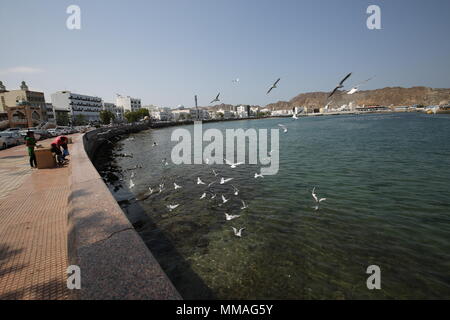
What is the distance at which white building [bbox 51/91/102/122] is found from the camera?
A: 9550 centimetres

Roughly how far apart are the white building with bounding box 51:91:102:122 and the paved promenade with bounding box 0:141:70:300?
316 feet

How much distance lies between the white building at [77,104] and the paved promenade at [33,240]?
316ft

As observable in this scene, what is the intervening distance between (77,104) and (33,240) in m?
121

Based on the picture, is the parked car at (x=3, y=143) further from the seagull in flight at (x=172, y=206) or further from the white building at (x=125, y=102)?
the white building at (x=125, y=102)

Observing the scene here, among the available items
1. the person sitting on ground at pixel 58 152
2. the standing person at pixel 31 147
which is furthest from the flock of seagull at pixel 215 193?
the standing person at pixel 31 147

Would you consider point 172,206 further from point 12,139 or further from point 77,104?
point 77,104

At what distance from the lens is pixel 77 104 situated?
10150cm

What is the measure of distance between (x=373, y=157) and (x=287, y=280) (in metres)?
17.3

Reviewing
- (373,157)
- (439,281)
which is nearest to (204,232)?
(439,281)

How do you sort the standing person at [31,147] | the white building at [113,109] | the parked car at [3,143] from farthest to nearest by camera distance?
the white building at [113,109] < the parked car at [3,143] < the standing person at [31,147]

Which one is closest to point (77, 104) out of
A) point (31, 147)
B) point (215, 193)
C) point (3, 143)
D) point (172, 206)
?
point (3, 143)

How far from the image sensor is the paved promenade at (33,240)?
3.15 metres

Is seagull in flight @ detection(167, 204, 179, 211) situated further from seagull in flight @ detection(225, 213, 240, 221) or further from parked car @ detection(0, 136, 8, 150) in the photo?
parked car @ detection(0, 136, 8, 150)
